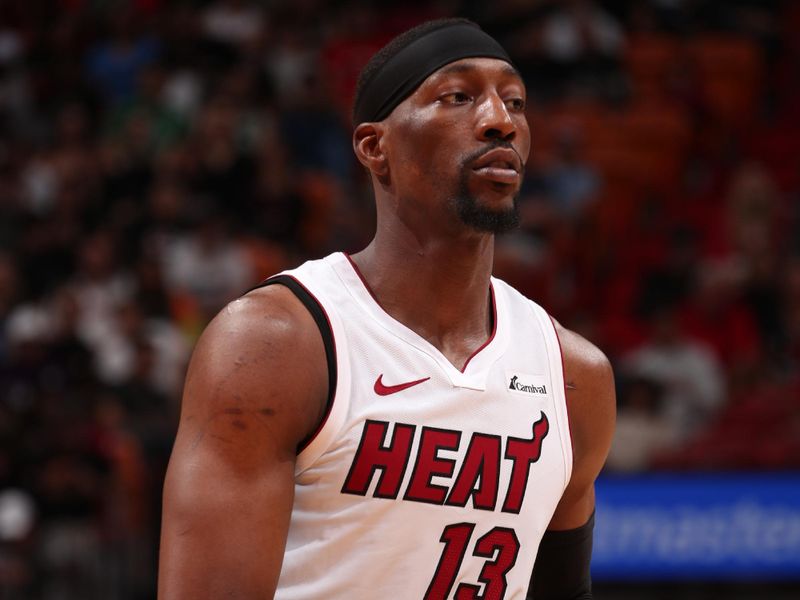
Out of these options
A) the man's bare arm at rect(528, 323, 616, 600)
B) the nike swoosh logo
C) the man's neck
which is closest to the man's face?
the man's neck

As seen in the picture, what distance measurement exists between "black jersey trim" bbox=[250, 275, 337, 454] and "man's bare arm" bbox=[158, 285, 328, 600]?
0.02 meters

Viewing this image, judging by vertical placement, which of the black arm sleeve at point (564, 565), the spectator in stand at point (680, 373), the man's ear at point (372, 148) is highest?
the spectator in stand at point (680, 373)

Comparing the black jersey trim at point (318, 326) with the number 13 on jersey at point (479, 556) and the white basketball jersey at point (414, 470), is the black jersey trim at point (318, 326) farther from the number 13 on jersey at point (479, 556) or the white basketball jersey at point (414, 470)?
the number 13 on jersey at point (479, 556)

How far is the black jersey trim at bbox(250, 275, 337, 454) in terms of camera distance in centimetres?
293

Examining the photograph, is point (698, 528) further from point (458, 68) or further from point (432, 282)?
point (458, 68)

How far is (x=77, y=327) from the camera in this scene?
33.1ft

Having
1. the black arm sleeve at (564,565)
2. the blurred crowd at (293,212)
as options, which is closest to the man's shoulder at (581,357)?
the black arm sleeve at (564,565)

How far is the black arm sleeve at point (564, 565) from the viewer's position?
140 inches

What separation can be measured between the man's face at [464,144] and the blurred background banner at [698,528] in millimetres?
5221

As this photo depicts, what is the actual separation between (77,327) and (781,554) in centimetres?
536

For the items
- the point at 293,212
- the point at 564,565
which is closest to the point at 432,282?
the point at 564,565

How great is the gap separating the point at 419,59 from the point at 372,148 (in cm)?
25

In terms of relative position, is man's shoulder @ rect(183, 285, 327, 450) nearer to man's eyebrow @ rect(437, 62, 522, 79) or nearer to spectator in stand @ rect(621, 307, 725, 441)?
man's eyebrow @ rect(437, 62, 522, 79)

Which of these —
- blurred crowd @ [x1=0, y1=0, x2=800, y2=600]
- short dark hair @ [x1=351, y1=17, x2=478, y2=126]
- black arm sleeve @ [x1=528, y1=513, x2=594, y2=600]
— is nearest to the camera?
short dark hair @ [x1=351, y1=17, x2=478, y2=126]
